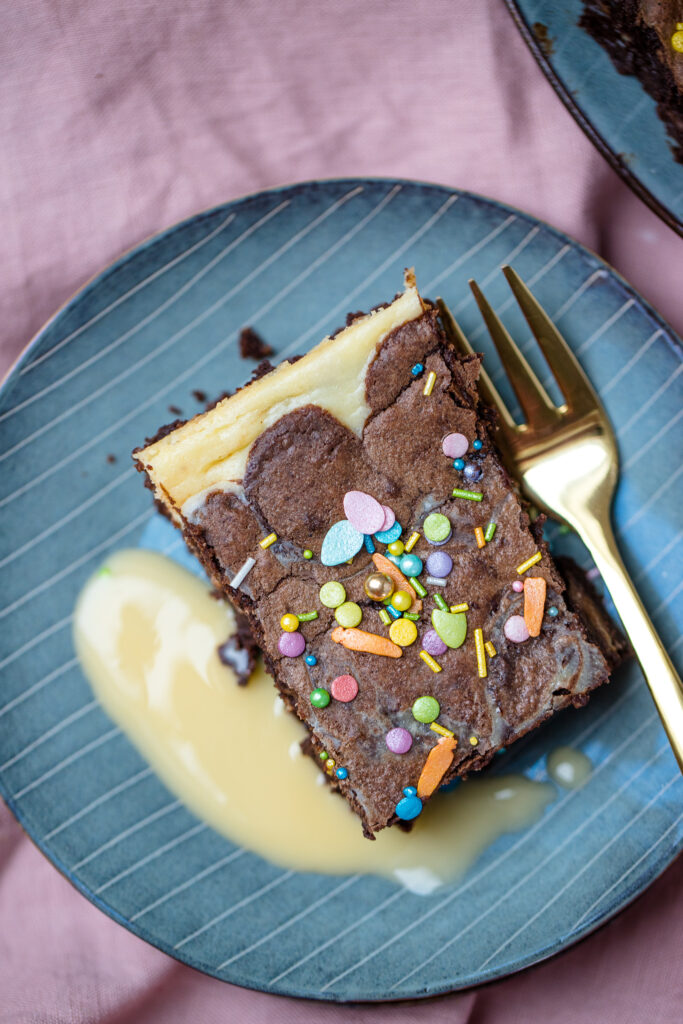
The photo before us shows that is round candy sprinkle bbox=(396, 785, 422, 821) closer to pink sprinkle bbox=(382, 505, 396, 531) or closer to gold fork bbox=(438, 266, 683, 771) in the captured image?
pink sprinkle bbox=(382, 505, 396, 531)

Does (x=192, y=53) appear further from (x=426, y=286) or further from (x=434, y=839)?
(x=434, y=839)

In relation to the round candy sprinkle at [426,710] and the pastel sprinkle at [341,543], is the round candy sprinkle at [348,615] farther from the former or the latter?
the round candy sprinkle at [426,710]

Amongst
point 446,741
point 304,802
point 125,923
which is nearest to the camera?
point 446,741

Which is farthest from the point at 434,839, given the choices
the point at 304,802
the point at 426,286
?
the point at 426,286

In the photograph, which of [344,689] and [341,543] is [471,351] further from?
[344,689]

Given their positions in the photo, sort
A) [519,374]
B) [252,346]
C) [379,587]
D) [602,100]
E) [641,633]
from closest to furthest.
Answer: [602,100] → [379,587] → [641,633] → [519,374] → [252,346]

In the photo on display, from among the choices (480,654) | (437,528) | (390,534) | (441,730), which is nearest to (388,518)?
(390,534)
